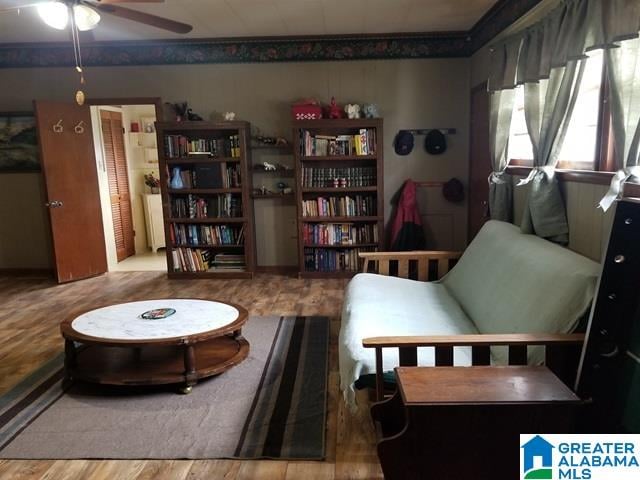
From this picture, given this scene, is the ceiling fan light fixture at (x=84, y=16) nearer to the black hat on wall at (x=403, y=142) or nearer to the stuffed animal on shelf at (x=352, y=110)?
the stuffed animal on shelf at (x=352, y=110)

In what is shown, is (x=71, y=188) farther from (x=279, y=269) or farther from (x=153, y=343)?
(x=153, y=343)

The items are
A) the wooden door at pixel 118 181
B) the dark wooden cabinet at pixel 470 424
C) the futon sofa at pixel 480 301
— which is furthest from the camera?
the wooden door at pixel 118 181

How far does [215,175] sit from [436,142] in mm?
2279

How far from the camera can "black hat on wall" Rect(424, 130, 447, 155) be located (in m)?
4.64

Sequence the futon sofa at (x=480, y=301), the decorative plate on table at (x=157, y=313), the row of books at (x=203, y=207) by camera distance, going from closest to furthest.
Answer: the futon sofa at (x=480, y=301), the decorative plate on table at (x=157, y=313), the row of books at (x=203, y=207)

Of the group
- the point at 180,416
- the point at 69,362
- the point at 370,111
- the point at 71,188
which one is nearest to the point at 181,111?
the point at 71,188

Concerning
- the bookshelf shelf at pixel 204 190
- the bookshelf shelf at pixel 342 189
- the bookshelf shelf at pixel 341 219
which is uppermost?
the bookshelf shelf at pixel 204 190

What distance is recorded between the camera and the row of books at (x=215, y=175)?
4730 mm

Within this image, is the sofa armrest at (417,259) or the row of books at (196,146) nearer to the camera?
the sofa armrest at (417,259)

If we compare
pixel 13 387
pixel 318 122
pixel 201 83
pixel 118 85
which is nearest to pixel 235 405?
pixel 13 387

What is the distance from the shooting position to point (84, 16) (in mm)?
2482

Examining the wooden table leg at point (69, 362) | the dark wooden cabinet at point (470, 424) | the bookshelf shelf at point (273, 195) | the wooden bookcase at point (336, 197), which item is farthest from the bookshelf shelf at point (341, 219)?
the dark wooden cabinet at point (470, 424)

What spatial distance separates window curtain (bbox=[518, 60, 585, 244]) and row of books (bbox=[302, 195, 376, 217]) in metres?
2.24

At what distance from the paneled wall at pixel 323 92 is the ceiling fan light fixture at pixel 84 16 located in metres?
2.25
